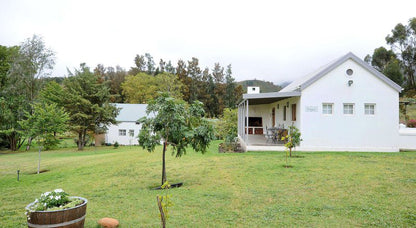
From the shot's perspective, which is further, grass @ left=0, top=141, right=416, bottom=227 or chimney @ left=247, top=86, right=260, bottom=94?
chimney @ left=247, top=86, right=260, bottom=94

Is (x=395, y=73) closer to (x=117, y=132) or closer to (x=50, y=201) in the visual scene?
(x=117, y=132)

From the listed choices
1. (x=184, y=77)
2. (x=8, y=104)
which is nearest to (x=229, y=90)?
(x=184, y=77)

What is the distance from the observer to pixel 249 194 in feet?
20.7

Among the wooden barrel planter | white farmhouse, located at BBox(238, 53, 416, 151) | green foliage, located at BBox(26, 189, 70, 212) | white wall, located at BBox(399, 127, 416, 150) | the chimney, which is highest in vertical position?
the chimney

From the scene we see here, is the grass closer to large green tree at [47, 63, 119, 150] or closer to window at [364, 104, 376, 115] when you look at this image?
window at [364, 104, 376, 115]

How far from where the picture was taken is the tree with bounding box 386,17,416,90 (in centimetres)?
4552

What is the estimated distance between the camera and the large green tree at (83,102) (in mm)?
26734

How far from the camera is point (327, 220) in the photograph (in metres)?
4.61

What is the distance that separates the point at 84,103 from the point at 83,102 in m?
0.21

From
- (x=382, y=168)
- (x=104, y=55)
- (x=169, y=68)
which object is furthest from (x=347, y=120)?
(x=104, y=55)

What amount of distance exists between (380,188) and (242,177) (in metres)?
3.63

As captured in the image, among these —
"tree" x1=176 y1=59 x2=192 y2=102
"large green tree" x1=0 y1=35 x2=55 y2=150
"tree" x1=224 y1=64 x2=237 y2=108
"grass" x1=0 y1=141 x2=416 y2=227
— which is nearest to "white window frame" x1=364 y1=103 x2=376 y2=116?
"grass" x1=0 y1=141 x2=416 y2=227

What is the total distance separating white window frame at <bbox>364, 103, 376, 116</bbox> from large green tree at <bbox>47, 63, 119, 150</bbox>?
23650 mm

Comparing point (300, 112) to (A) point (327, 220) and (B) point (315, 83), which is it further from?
(A) point (327, 220)
